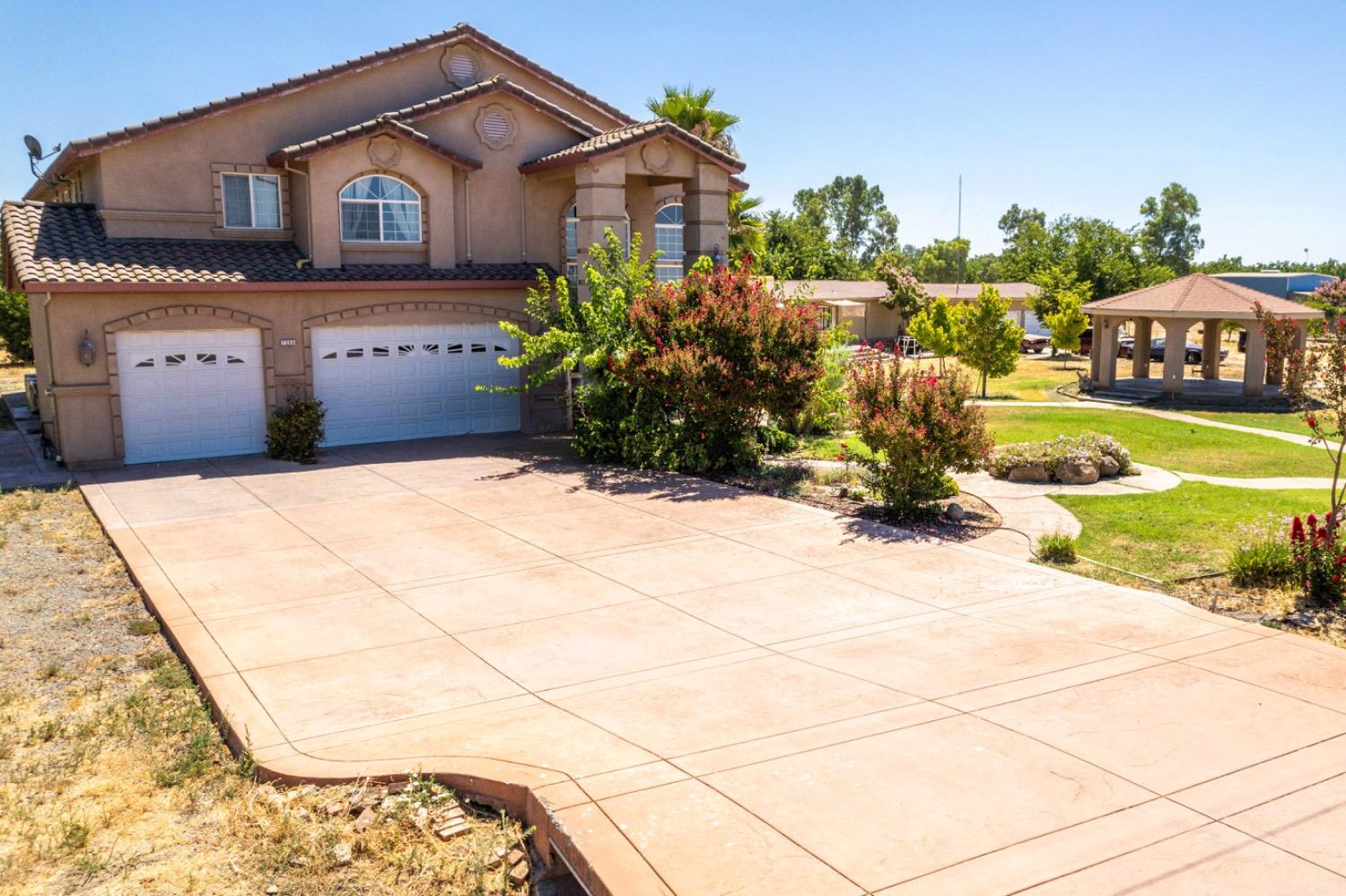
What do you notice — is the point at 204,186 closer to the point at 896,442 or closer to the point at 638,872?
the point at 896,442

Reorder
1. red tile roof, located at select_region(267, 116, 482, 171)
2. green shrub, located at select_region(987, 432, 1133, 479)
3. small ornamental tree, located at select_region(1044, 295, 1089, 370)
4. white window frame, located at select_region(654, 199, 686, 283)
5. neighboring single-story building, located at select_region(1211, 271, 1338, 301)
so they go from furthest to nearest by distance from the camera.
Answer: neighboring single-story building, located at select_region(1211, 271, 1338, 301)
small ornamental tree, located at select_region(1044, 295, 1089, 370)
white window frame, located at select_region(654, 199, 686, 283)
red tile roof, located at select_region(267, 116, 482, 171)
green shrub, located at select_region(987, 432, 1133, 479)

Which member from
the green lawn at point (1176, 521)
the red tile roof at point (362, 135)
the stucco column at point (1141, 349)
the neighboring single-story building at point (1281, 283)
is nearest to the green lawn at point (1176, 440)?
the green lawn at point (1176, 521)

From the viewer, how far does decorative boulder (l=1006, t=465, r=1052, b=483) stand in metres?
17.4

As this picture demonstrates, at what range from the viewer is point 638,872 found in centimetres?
571

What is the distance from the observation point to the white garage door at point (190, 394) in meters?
19.0

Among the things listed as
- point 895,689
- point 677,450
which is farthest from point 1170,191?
point 895,689

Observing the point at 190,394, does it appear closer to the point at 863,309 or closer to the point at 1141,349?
the point at 1141,349

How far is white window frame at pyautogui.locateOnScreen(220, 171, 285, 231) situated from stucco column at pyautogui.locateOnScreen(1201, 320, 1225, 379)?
97.3 feet

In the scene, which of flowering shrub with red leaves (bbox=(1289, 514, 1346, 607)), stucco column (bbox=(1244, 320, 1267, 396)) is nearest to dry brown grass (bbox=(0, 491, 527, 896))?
flowering shrub with red leaves (bbox=(1289, 514, 1346, 607))

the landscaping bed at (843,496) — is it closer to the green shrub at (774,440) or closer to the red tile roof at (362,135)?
the green shrub at (774,440)

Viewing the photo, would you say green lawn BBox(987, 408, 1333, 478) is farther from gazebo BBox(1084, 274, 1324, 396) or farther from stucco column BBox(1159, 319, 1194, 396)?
gazebo BBox(1084, 274, 1324, 396)

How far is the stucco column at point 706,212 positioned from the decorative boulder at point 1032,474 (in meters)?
7.82

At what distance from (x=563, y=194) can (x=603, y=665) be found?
53.2 feet

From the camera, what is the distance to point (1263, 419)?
28.7 metres
